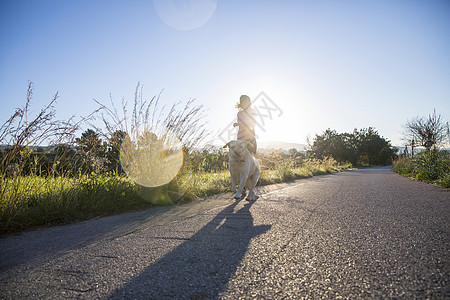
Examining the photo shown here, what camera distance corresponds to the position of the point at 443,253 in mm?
1570

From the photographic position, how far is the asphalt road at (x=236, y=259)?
118 cm

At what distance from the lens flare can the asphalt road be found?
1553 mm

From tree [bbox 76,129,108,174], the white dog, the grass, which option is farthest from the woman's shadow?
tree [bbox 76,129,108,174]

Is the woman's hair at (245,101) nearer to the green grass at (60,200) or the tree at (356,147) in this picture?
the green grass at (60,200)

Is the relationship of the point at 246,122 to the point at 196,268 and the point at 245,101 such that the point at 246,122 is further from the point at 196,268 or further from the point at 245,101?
the point at 196,268

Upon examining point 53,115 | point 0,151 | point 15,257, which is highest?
point 53,115

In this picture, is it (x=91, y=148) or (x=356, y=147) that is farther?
(x=356, y=147)

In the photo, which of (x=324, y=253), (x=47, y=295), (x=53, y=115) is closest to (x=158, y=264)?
(x=47, y=295)

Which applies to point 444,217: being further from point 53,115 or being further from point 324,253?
point 53,115

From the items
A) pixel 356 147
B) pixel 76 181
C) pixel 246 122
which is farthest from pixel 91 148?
pixel 356 147

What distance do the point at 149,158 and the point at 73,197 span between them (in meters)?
1.39

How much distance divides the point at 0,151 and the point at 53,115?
2.44ft

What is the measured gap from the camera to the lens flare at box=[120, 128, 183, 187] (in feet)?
13.9

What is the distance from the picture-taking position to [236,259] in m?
1.56
